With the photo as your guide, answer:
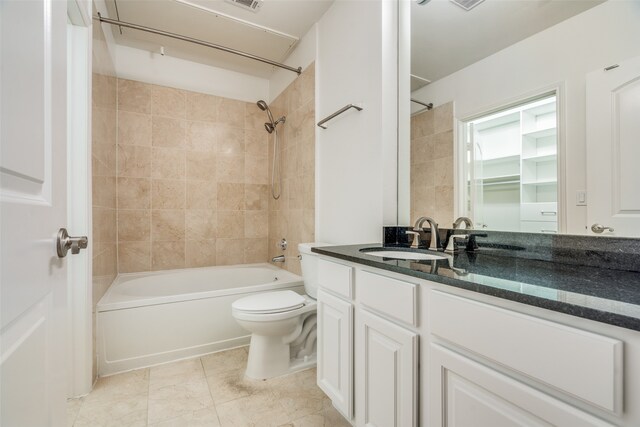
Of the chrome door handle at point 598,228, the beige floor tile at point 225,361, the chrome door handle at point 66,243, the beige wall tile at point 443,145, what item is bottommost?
the beige floor tile at point 225,361

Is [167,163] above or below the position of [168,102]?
below

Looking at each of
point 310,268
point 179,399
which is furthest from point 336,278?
point 179,399

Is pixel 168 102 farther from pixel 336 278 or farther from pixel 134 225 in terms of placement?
pixel 336 278

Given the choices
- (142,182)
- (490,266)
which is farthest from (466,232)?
(142,182)

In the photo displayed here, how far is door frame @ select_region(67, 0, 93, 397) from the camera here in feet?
5.03

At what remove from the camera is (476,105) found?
4.45 ft

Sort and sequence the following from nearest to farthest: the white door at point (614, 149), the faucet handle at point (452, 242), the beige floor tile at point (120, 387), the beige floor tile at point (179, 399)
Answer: the white door at point (614, 149) → the faucet handle at point (452, 242) → the beige floor tile at point (179, 399) → the beige floor tile at point (120, 387)

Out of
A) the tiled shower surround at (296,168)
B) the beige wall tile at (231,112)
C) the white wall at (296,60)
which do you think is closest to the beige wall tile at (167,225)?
the tiled shower surround at (296,168)

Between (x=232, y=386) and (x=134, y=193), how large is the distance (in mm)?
1933

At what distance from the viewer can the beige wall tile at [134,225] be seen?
259 cm

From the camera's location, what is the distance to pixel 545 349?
0.60m

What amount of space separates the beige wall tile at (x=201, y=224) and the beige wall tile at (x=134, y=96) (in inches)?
40.8

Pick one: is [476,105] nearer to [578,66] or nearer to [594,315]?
[578,66]

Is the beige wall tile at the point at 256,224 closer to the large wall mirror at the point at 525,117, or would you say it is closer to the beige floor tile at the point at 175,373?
the beige floor tile at the point at 175,373
